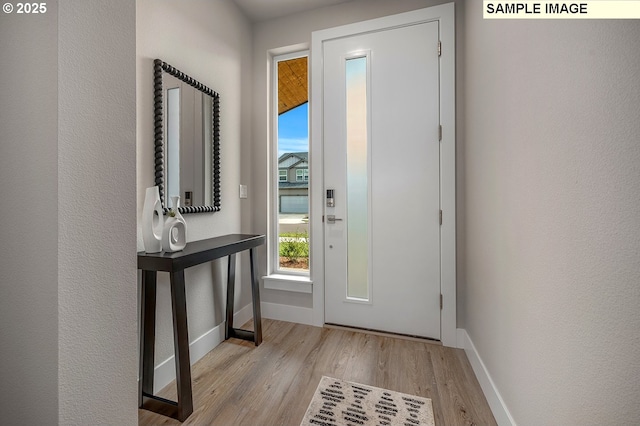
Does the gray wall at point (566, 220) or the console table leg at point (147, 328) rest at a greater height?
the gray wall at point (566, 220)

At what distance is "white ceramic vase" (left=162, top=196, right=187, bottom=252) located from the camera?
1.49 meters

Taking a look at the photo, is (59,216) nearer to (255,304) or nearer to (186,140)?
(186,140)

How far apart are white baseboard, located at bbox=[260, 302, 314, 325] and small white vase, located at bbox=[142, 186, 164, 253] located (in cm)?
134

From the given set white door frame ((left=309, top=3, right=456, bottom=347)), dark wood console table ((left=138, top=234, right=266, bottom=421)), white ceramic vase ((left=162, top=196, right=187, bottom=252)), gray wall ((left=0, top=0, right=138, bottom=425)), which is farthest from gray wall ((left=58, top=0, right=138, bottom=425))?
white door frame ((left=309, top=3, right=456, bottom=347))

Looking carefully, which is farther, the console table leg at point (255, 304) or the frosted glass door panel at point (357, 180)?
the frosted glass door panel at point (357, 180)

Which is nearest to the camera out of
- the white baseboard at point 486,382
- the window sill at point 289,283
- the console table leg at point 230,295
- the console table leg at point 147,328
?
the white baseboard at point 486,382

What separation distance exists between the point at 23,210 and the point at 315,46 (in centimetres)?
226

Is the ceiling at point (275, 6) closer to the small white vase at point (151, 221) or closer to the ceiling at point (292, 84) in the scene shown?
the ceiling at point (292, 84)

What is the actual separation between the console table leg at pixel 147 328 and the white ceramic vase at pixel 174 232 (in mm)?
168

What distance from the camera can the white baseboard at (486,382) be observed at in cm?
127

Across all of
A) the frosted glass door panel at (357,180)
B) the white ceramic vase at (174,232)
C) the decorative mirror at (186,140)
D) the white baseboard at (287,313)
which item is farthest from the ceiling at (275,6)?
the white baseboard at (287,313)

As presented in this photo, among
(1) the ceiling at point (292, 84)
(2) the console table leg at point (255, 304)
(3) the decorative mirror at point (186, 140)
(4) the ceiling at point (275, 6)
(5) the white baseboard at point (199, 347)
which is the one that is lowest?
(5) the white baseboard at point (199, 347)

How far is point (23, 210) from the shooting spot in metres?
0.87

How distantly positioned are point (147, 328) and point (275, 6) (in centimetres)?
259
